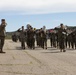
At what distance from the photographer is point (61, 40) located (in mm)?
25469

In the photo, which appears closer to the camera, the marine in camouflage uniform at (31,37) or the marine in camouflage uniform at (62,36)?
the marine in camouflage uniform at (62,36)

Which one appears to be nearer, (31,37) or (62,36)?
(62,36)

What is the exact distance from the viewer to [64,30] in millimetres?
25016

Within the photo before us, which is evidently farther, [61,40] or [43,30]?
[43,30]

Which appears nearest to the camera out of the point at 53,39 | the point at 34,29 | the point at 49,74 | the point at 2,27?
the point at 49,74

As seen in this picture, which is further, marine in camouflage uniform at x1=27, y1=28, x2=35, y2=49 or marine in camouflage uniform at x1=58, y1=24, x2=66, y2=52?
marine in camouflage uniform at x1=27, y1=28, x2=35, y2=49

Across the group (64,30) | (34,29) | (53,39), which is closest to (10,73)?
(64,30)

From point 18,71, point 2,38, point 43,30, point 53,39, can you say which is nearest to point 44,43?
point 43,30

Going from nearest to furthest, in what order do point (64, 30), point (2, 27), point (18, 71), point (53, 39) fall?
point (18, 71)
point (2, 27)
point (64, 30)
point (53, 39)

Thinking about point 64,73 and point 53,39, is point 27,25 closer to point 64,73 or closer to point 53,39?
point 53,39

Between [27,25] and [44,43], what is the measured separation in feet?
7.13

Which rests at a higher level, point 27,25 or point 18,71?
point 27,25

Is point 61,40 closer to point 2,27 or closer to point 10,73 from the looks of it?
point 2,27

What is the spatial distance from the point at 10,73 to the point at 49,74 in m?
1.19
